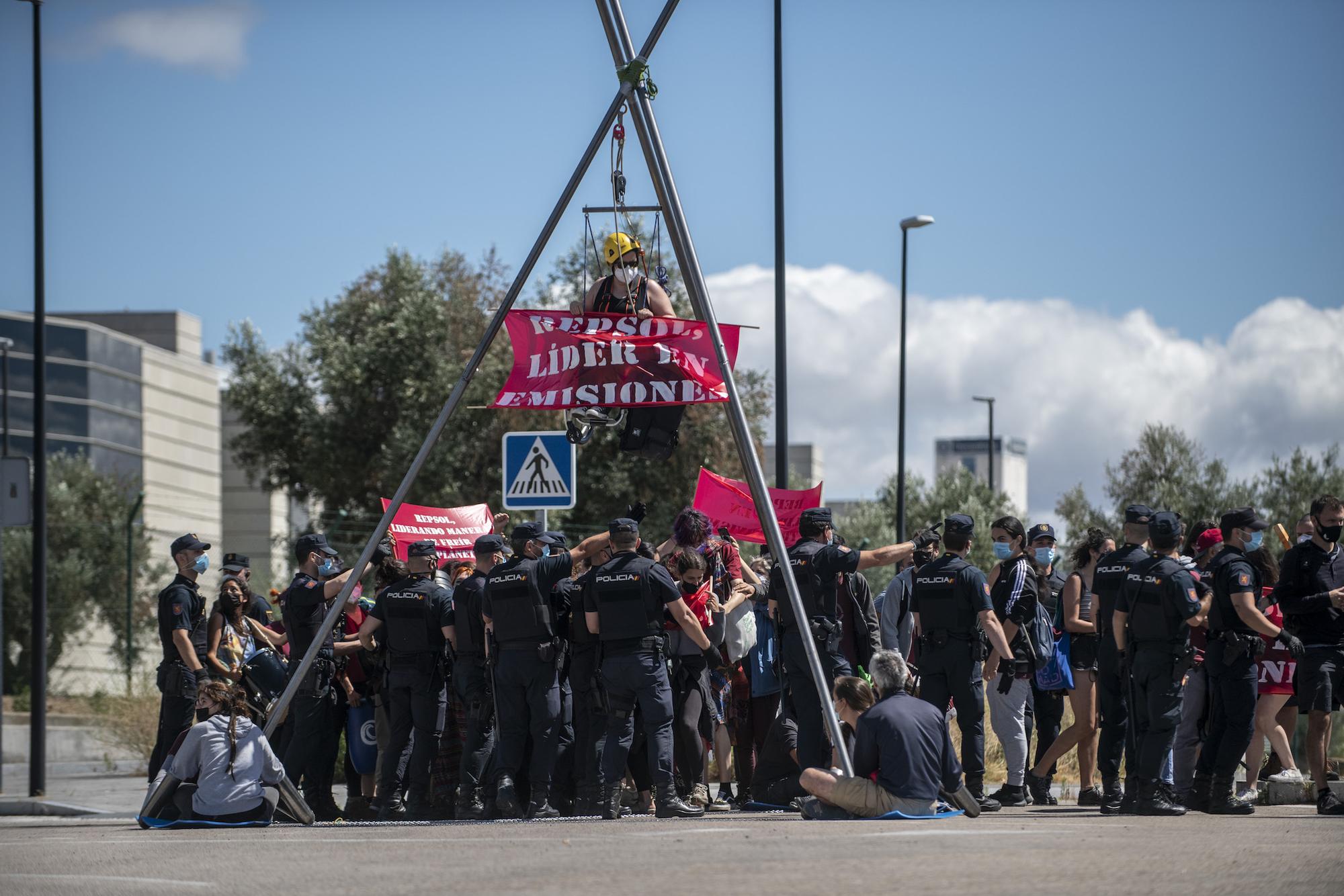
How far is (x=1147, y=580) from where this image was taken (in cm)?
1031

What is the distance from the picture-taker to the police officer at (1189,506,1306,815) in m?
10.5

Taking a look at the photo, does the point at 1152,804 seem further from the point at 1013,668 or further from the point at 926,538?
the point at 926,538

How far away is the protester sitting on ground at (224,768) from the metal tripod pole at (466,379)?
58 cm

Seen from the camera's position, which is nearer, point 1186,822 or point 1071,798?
point 1186,822

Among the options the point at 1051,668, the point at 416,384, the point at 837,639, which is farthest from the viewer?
the point at 416,384

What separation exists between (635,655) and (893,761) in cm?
184

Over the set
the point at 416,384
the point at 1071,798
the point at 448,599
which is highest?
the point at 416,384

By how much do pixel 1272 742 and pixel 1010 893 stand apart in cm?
Result: 553

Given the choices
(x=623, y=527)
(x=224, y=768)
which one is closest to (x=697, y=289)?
(x=623, y=527)

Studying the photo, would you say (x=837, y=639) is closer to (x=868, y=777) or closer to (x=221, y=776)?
(x=868, y=777)

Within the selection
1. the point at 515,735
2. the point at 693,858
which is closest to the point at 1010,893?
the point at 693,858

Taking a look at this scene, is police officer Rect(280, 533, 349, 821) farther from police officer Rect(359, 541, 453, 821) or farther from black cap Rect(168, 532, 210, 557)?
black cap Rect(168, 532, 210, 557)

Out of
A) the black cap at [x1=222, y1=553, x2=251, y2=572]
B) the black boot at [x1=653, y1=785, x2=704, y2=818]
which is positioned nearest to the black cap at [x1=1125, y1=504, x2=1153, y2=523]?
the black boot at [x1=653, y1=785, x2=704, y2=818]

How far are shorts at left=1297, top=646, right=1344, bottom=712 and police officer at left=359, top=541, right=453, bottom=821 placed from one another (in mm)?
5537
